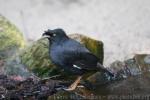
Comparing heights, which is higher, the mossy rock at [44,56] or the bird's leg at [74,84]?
the mossy rock at [44,56]

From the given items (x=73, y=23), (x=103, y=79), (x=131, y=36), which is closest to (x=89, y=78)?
(x=103, y=79)

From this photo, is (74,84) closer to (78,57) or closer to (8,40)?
(78,57)

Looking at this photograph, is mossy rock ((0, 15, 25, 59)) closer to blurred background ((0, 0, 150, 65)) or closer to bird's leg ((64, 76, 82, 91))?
bird's leg ((64, 76, 82, 91))

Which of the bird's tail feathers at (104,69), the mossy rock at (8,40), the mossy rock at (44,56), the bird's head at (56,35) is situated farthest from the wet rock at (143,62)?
the mossy rock at (8,40)

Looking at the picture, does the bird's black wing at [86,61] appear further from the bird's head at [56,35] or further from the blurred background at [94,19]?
the blurred background at [94,19]

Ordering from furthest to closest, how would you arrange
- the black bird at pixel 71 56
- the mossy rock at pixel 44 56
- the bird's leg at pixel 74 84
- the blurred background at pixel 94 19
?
the blurred background at pixel 94 19 < the mossy rock at pixel 44 56 < the black bird at pixel 71 56 < the bird's leg at pixel 74 84

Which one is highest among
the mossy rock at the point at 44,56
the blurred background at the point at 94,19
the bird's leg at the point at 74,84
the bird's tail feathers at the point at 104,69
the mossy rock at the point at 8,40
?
the blurred background at the point at 94,19

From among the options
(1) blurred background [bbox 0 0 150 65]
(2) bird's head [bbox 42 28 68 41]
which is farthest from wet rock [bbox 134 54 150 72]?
(1) blurred background [bbox 0 0 150 65]
